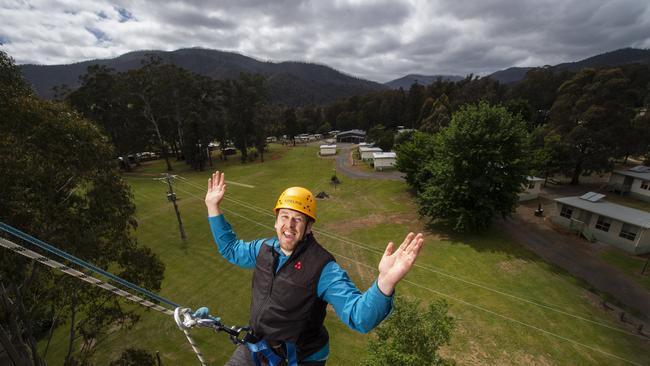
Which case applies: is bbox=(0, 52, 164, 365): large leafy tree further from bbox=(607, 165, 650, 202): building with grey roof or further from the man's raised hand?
bbox=(607, 165, 650, 202): building with grey roof

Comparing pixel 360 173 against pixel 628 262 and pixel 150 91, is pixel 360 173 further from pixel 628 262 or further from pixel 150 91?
pixel 150 91

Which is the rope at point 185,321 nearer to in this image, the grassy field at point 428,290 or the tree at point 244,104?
the grassy field at point 428,290

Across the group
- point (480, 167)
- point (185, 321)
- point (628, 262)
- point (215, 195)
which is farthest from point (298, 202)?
point (628, 262)

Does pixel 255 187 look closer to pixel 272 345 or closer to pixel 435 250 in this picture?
pixel 435 250

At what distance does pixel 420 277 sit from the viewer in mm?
20297

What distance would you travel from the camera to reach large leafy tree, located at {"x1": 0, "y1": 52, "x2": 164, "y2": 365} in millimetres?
8055

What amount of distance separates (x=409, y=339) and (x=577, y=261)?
887 inches

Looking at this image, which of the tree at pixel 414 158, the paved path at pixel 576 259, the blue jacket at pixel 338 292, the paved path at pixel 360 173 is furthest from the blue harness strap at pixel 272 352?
the paved path at pixel 360 173

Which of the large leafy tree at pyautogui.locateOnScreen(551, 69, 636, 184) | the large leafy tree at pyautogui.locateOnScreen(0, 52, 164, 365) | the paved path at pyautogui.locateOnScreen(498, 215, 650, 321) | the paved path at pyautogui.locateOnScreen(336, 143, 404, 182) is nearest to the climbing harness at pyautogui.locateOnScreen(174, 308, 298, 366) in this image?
the large leafy tree at pyautogui.locateOnScreen(0, 52, 164, 365)

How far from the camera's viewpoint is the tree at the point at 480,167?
23.8 m

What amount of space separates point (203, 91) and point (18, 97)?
55.8m

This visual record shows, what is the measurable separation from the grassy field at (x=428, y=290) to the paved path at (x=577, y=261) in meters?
1.43

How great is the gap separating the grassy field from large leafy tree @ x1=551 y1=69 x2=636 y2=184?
78.9ft

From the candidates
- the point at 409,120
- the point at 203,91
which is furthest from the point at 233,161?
the point at 409,120
